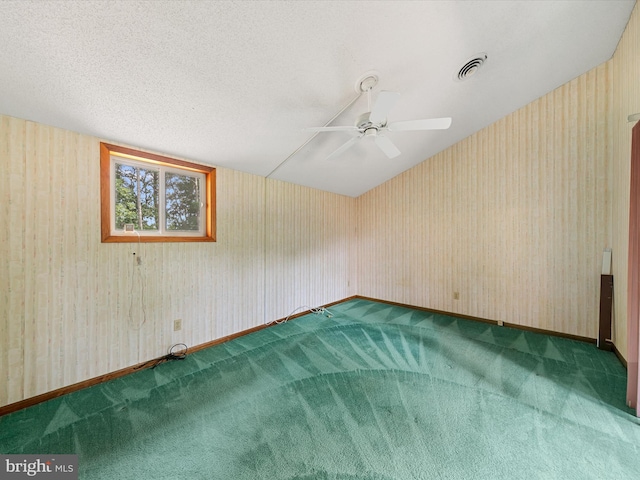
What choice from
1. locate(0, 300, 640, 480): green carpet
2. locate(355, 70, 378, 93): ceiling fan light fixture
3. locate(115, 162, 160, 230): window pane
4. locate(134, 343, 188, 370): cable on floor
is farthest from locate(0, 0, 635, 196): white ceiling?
locate(0, 300, 640, 480): green carpet

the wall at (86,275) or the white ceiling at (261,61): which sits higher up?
the white ceiling at (261,61)

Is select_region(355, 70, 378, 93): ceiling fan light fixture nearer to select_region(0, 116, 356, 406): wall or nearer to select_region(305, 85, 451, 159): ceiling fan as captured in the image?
select_region(305, 85, 451, 159): ceiling fan

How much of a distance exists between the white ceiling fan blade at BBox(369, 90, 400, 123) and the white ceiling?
50 centimetres

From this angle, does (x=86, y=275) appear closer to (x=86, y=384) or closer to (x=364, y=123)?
(x=86, y=384)

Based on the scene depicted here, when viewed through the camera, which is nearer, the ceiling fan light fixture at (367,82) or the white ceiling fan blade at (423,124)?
the white ceiling fan blade at (423,124)

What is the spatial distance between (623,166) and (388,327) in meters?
3.02

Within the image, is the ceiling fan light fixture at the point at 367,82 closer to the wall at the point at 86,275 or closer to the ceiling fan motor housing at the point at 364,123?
the ceiling fan motor housing at the point at 364,123

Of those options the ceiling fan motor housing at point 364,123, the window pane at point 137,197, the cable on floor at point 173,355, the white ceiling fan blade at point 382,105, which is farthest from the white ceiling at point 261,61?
the cable on floor at point 173,355

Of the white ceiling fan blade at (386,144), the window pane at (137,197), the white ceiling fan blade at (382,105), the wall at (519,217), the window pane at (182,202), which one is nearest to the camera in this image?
the white ceiling fan blade at (382,105)

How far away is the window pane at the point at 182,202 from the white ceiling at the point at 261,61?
11.6 inches

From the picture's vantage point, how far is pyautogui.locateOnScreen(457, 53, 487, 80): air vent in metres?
2.17

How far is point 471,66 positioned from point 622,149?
1.75 meters

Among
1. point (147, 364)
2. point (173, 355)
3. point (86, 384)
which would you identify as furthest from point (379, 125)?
point (86, 384)

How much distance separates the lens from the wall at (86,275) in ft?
5.65
